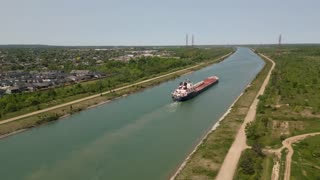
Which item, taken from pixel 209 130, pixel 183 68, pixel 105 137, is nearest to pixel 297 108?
pixel 209 130

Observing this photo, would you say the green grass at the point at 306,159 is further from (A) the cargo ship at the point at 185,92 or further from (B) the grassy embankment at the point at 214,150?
(A) the cargo ship at the point at 185,92

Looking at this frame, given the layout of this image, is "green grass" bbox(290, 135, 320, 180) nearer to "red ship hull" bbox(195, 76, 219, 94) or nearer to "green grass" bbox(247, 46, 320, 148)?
"green grass" bbox(247, 46, 320, 148)

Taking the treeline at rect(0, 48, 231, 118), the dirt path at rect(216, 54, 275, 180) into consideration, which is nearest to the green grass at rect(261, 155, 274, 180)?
the dirt path at rect(216, 54, 275, 180)

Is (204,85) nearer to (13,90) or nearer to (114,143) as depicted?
(13,90)

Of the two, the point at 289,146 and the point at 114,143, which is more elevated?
the point at 289,146

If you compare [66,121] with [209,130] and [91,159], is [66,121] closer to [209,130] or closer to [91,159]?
[91,159]

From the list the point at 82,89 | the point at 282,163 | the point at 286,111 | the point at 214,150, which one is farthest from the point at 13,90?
the point at 282,163
